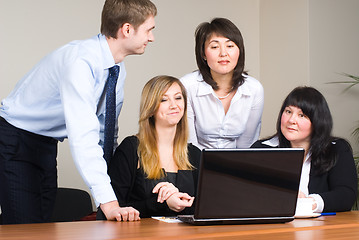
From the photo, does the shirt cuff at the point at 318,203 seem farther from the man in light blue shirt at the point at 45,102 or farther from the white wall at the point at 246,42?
the white wall at the point at 246,42

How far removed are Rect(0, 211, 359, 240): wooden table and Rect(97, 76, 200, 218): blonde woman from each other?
55 cm

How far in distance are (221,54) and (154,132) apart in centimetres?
60

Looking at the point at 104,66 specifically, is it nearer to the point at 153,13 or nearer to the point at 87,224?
the point at 153,13

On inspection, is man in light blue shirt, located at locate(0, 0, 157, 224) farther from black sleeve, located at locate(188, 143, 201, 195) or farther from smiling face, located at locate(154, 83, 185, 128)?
black sleeve, located at locate(188, 143, 201, 195)

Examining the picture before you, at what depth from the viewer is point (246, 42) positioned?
530 centimetres

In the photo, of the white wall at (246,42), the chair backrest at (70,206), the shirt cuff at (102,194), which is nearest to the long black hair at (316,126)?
the shirt cuff at (102,194)

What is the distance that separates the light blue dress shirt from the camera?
6.38 feet

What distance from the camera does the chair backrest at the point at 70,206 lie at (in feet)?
12.2

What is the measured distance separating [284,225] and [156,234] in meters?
0.47

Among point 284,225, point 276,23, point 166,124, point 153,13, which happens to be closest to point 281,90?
point 276,23

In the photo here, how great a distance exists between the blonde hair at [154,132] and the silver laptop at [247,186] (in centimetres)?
68

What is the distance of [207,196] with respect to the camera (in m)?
1.72

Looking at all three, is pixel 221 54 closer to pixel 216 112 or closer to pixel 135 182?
pixel 216 112

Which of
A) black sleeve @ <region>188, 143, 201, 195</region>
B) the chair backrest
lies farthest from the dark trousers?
the chair backrest
